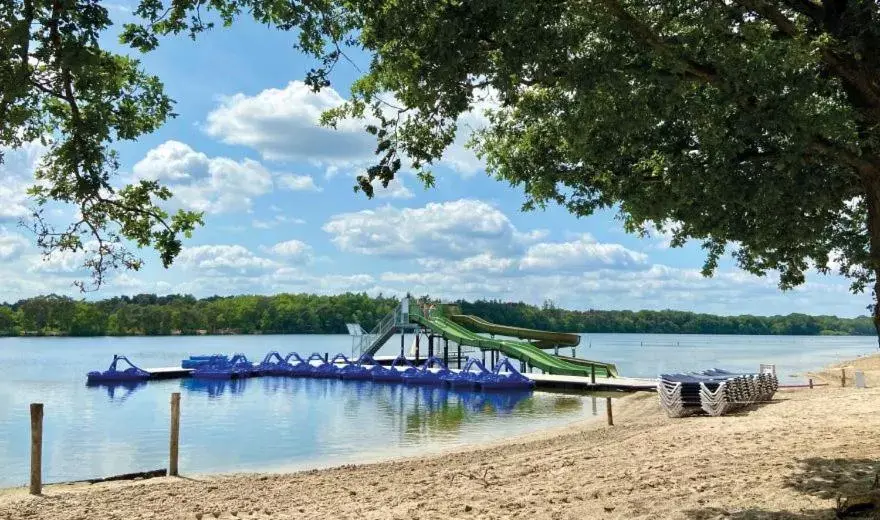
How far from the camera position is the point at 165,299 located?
165 m

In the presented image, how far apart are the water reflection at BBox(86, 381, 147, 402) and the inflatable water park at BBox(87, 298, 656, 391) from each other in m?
0.72

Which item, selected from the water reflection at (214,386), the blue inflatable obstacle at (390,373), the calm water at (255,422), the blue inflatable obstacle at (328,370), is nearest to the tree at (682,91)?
the calm water at (255,422)

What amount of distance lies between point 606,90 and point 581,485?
17.5ft

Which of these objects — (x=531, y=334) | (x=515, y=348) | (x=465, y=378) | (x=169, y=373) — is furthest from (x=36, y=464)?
(x=531, y=334)

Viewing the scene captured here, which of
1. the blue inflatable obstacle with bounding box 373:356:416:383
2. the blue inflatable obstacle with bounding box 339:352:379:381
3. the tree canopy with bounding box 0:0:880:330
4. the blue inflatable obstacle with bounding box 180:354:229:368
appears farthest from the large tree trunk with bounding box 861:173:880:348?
the blue inflatable obstacle with bounding box 180:354:229:368

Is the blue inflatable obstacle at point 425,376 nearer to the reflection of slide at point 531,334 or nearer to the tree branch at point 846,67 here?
the reflection of slide at point 531,334

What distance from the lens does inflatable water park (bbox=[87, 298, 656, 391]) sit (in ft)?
127

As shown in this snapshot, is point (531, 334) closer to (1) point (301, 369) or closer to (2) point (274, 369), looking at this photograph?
(1) point (301, 369)

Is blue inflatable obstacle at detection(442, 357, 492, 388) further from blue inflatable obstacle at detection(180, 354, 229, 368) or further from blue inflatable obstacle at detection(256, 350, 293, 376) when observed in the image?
blue inflatable obstacle at detection(180, 354, 229, 368)

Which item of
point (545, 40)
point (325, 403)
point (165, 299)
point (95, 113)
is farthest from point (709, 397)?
point (165, 299)

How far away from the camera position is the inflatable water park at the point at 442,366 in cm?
3856

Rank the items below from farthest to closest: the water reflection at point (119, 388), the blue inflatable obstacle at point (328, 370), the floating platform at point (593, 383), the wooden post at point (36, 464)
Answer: the blue inflatable obstacle at point (328, 370) → the water reflection at point (119, 388) → the floating platform at point (593, 383) → the wooden post at point (36, 464)

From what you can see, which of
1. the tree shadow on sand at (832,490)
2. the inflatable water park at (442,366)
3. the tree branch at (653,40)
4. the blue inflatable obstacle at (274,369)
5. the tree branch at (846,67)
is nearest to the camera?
the tree shadow on sand at (832,490)

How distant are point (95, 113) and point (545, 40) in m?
4.62
